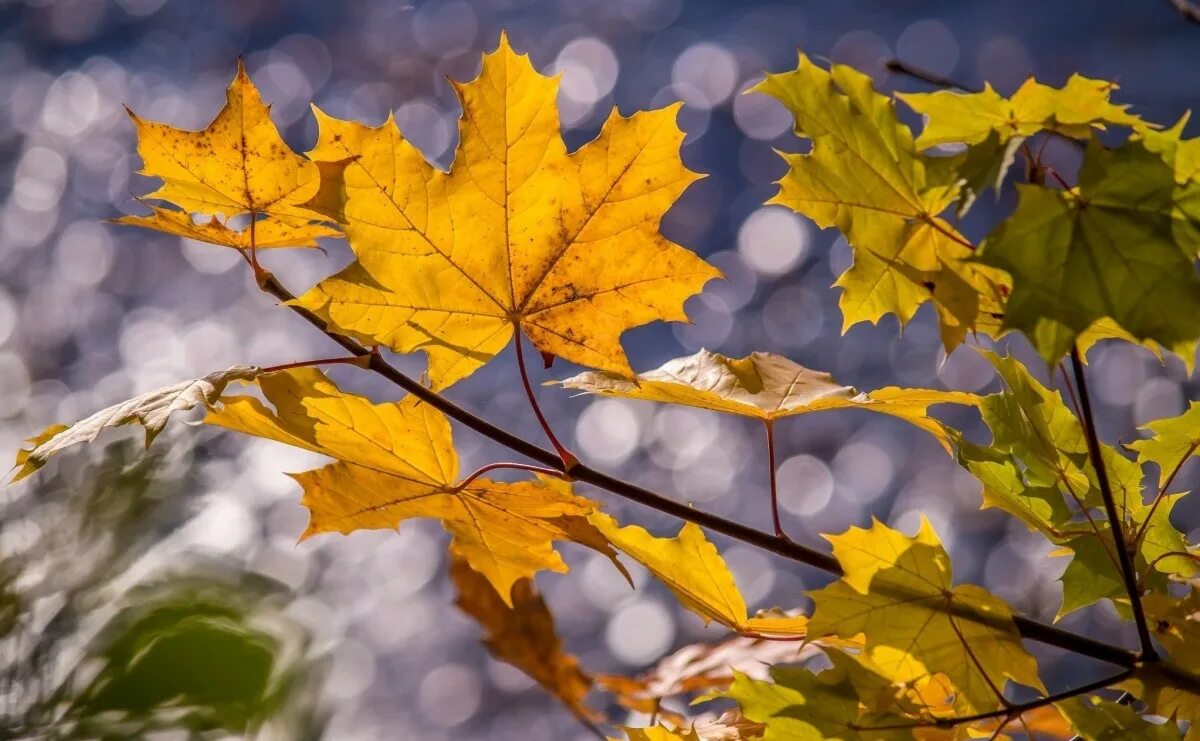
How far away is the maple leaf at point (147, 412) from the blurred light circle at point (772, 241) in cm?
277

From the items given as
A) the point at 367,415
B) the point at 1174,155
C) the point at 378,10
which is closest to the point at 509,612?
the point at 367,415

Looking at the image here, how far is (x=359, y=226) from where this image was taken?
0.61 meters

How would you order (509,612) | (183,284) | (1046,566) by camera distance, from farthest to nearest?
(183,284), (1046,566), (509,612)

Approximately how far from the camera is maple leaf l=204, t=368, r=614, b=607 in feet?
1.96

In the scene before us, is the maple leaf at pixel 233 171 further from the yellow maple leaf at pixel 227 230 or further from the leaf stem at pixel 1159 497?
the leaf stem at pixel 1159 497

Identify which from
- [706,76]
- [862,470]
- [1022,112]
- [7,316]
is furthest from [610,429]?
[1022,112]

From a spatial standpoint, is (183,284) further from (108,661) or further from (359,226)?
(108,661)

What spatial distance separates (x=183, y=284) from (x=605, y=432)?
1.50 meters

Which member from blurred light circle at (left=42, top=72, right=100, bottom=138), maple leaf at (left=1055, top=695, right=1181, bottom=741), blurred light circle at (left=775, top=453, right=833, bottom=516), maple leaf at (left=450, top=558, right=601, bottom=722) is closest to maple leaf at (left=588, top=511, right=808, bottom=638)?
maple leaf at (left=1055, top=695, right=1181, bottom=741)

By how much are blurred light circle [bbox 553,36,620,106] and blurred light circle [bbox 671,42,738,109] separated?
8.3 inches

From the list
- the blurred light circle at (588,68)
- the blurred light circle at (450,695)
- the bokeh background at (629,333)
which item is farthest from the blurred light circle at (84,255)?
the blurred light circle at (450,695)

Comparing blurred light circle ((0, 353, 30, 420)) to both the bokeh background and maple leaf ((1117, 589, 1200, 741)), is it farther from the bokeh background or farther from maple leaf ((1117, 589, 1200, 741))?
maple leaf ((1117, 589, 1200, 741))

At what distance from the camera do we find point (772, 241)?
3266 millimetres

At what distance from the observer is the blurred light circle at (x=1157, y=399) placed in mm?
2891
